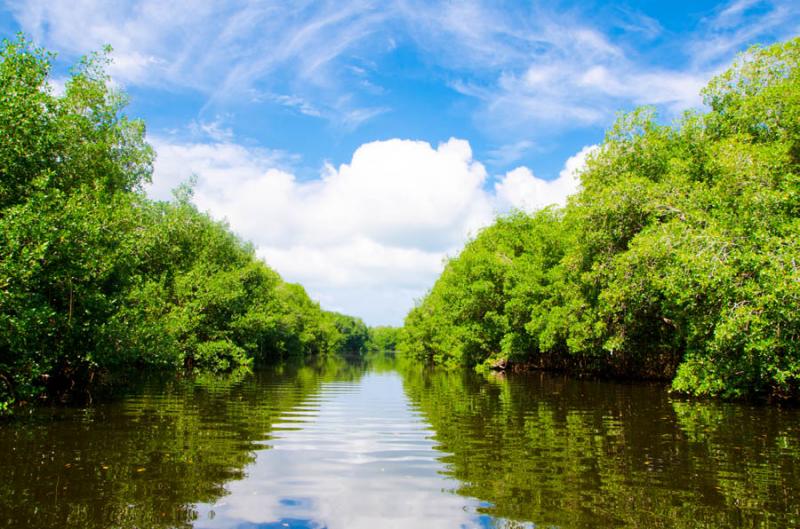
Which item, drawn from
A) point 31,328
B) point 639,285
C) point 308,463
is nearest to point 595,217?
point 639,285

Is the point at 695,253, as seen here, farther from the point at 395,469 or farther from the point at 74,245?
the point at 74,245

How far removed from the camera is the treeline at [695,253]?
1745 cm

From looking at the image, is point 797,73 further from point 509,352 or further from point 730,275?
point 509,352

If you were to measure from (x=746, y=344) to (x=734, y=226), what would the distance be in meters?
4.88

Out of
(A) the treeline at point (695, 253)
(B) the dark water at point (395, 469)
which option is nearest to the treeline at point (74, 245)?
(B) the dark water at point (395, 469)

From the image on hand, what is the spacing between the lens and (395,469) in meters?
9.70

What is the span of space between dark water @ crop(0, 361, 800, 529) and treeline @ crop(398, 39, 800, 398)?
3.21m

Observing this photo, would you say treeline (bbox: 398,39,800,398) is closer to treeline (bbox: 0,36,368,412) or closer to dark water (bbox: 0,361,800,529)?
dark water (bbox: 0,361,800,529)

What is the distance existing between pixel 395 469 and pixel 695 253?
52.0 feet

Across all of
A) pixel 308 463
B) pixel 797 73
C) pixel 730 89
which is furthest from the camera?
pixel 730 89

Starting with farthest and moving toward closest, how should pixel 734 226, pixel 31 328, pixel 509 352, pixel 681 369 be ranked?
pixel 509 352
pixel 681 369
pixel 734 226
pixel 31 328

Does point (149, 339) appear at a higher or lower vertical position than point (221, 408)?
higher

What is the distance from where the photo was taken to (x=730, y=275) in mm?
17500

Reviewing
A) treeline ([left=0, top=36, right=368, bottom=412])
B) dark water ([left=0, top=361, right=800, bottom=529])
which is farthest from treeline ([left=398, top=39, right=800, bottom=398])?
treeline ([left=0, top=36, right=368, bottom=412])
